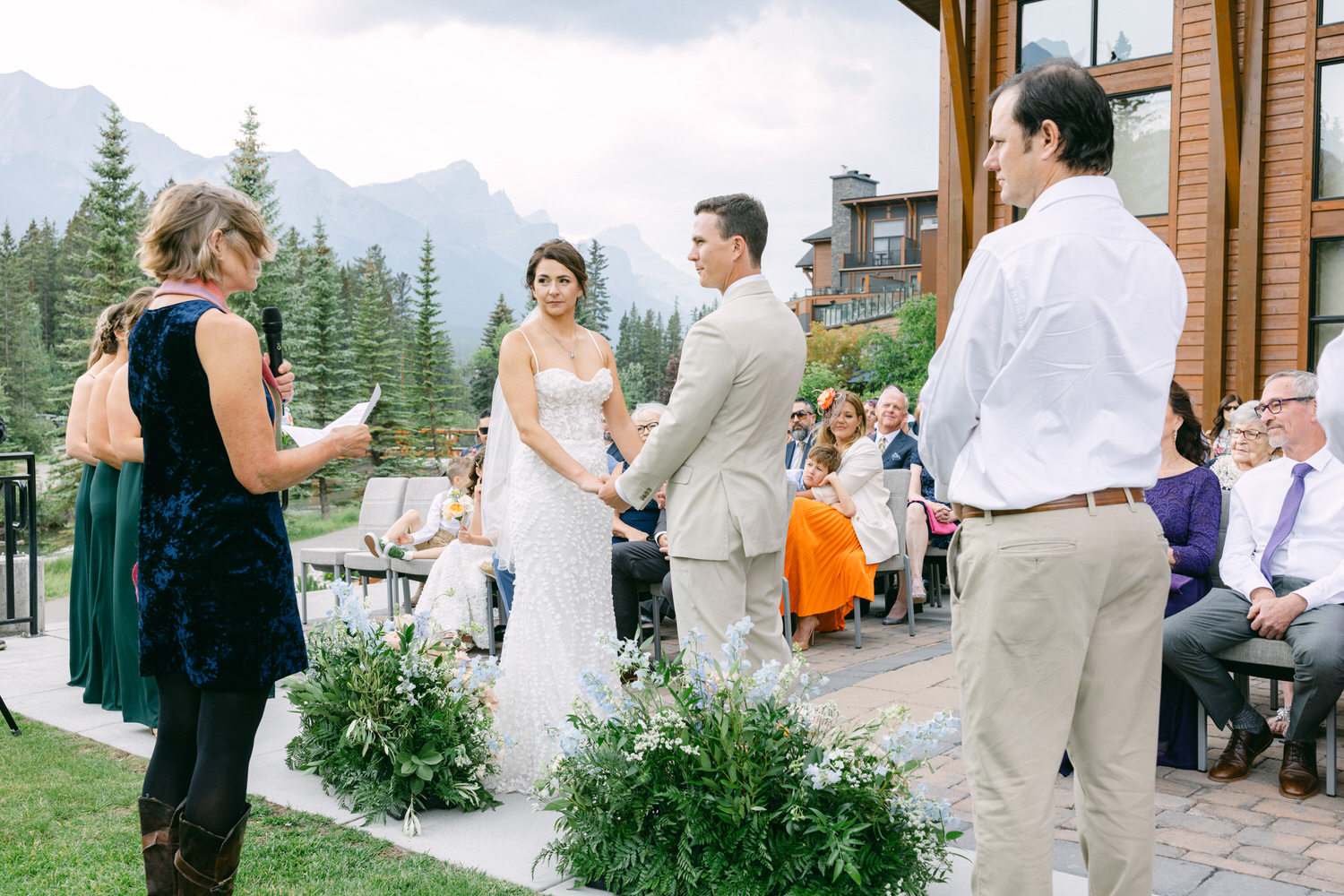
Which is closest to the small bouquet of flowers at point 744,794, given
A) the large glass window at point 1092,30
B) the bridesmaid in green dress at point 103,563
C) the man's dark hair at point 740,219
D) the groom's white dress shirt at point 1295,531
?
the man's dark hair at point 740,219

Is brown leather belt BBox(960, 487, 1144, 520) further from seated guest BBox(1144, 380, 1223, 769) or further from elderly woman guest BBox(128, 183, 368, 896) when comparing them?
seated guest BBox(1144, 380, 1223, 769)

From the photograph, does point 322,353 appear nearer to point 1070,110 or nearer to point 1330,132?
point 1330,132

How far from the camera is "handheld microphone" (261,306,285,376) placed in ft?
9.40

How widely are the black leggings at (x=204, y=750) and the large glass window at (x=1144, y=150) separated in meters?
14.6

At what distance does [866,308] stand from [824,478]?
5250cm

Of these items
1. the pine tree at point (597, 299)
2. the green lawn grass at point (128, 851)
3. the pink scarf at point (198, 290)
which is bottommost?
the green lawn grass at point (128, 851)

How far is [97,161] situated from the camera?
33.4m

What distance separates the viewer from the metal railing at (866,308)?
5719 centimetres

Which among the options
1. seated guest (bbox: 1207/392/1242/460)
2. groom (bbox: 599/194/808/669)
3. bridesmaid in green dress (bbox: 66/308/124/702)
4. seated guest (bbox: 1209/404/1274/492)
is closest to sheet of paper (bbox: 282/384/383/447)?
groom (bbox: 599/194/808/669)

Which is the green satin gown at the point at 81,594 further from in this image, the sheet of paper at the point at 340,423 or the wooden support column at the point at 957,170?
the wooden support column at the point at 957,170

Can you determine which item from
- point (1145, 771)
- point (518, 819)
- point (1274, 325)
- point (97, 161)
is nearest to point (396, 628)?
point (518, 819)

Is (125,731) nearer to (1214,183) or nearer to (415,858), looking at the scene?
(415,858)

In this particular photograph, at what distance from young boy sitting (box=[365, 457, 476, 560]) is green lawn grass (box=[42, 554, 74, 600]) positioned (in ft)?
9.18

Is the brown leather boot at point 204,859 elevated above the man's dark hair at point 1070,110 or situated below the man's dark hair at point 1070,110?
below
